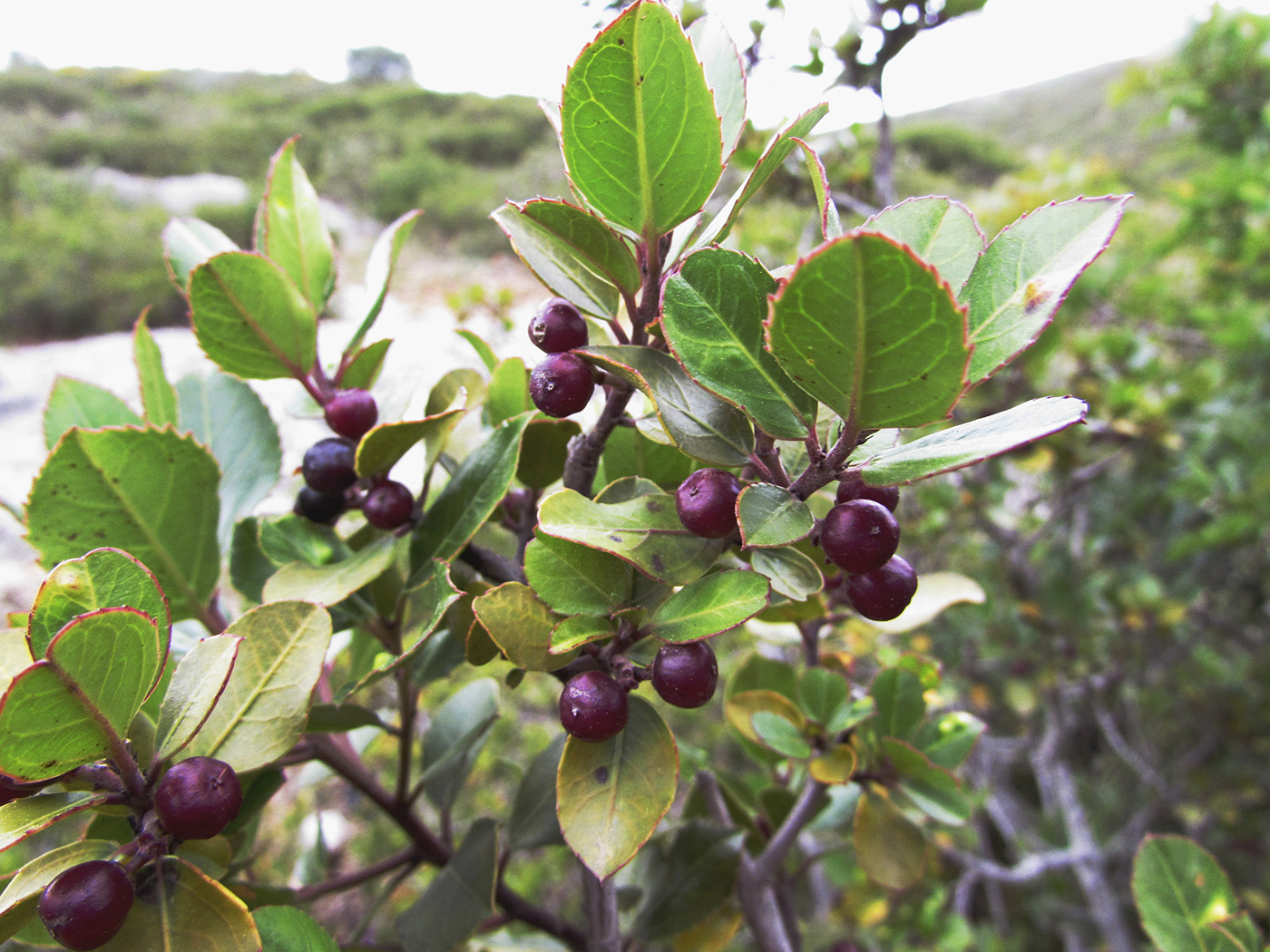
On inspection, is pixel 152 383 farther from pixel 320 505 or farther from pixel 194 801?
pixel 194 801

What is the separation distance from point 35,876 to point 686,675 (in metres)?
0.35

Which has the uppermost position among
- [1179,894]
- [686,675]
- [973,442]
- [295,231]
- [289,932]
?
[295,231]

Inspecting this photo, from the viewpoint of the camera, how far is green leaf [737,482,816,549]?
13.1 inches

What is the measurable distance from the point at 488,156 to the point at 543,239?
2064 cm

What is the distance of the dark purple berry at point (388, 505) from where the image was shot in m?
0.50

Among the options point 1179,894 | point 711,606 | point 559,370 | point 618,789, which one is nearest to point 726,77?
point 559,370

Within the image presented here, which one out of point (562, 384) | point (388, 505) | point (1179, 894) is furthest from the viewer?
point (1179, 894)

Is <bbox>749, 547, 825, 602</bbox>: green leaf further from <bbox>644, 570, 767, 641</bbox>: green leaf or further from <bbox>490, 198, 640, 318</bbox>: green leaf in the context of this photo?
<bbox>490, 198, 640, 318</bbox>: green leaf

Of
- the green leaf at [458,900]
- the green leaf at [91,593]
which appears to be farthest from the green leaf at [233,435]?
the green leaf at [458,900]

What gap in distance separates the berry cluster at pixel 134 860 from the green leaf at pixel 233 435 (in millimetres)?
281

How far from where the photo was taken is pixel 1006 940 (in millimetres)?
1999

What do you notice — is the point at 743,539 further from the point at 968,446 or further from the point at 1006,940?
Answer: the point at 1006,940

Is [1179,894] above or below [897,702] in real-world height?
below

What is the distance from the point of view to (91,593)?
1.21 ft
